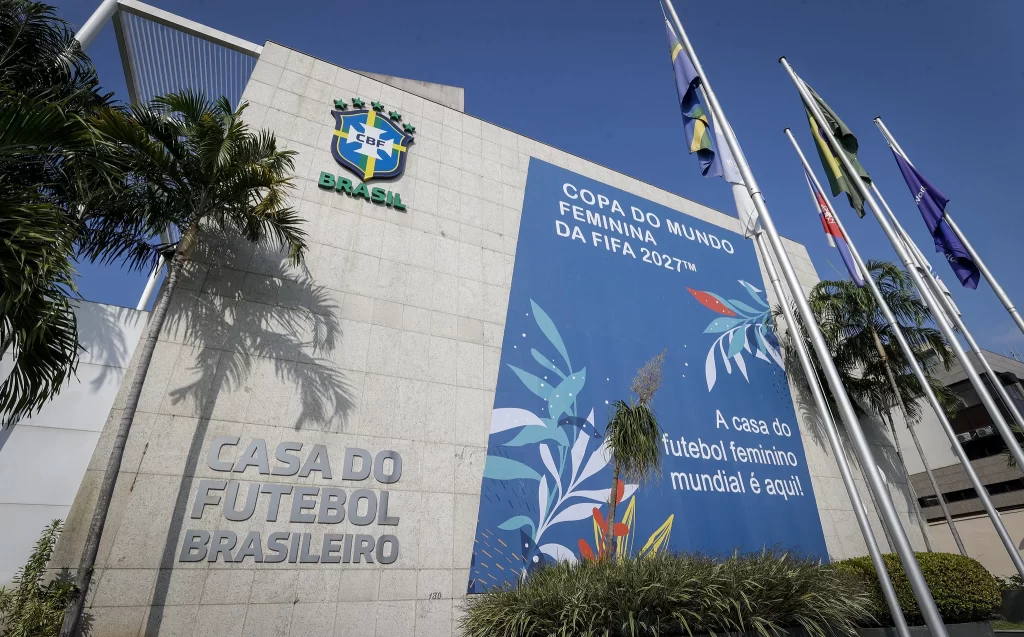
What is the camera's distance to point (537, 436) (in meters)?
12.5

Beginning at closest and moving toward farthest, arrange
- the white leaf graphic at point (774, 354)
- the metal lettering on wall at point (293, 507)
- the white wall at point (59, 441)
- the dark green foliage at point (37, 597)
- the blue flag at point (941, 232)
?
1. the dark green foliage at point (37, 597)
2. the white wall at point (59, 441)
3. the metal lettering on wall at point (293, 507)
4. the blue flag at point (941, 232)
5. the white leaf graphic at point (774, 354)

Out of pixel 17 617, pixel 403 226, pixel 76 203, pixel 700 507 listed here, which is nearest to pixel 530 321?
pixel 403 226

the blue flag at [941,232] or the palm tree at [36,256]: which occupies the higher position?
the blue flag at [941,232]

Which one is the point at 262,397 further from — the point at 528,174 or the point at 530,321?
the point at 528,174

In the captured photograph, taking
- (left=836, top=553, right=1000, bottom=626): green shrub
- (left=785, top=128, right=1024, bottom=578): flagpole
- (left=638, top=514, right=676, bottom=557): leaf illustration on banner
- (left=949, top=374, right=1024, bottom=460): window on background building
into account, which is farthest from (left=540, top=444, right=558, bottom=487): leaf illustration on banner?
(left=949, top=374, right=1024, bottom=460): window on background building

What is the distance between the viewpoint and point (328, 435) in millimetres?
10453

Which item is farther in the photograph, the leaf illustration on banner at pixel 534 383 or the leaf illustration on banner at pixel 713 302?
the leaf illustration on banner at pixel 713 302

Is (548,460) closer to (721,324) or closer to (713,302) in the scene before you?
(721,324)

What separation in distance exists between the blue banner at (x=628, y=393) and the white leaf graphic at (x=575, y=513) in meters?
0.03

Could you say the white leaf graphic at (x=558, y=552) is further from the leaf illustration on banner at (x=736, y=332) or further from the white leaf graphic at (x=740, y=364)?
the white leaf graphic at (x=740, y=364)

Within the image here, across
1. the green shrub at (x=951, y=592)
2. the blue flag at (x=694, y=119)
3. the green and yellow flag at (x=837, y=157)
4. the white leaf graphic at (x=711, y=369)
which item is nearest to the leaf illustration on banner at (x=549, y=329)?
the white leaf graphic at (x=711, y=369)

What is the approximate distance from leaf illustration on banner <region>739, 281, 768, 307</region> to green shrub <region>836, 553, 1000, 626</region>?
398 inches

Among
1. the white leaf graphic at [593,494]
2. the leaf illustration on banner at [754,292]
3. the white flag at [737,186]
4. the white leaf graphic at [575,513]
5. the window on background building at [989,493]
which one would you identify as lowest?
the white leaf graphic at [575,513]

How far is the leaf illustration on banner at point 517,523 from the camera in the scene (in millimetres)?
11188
